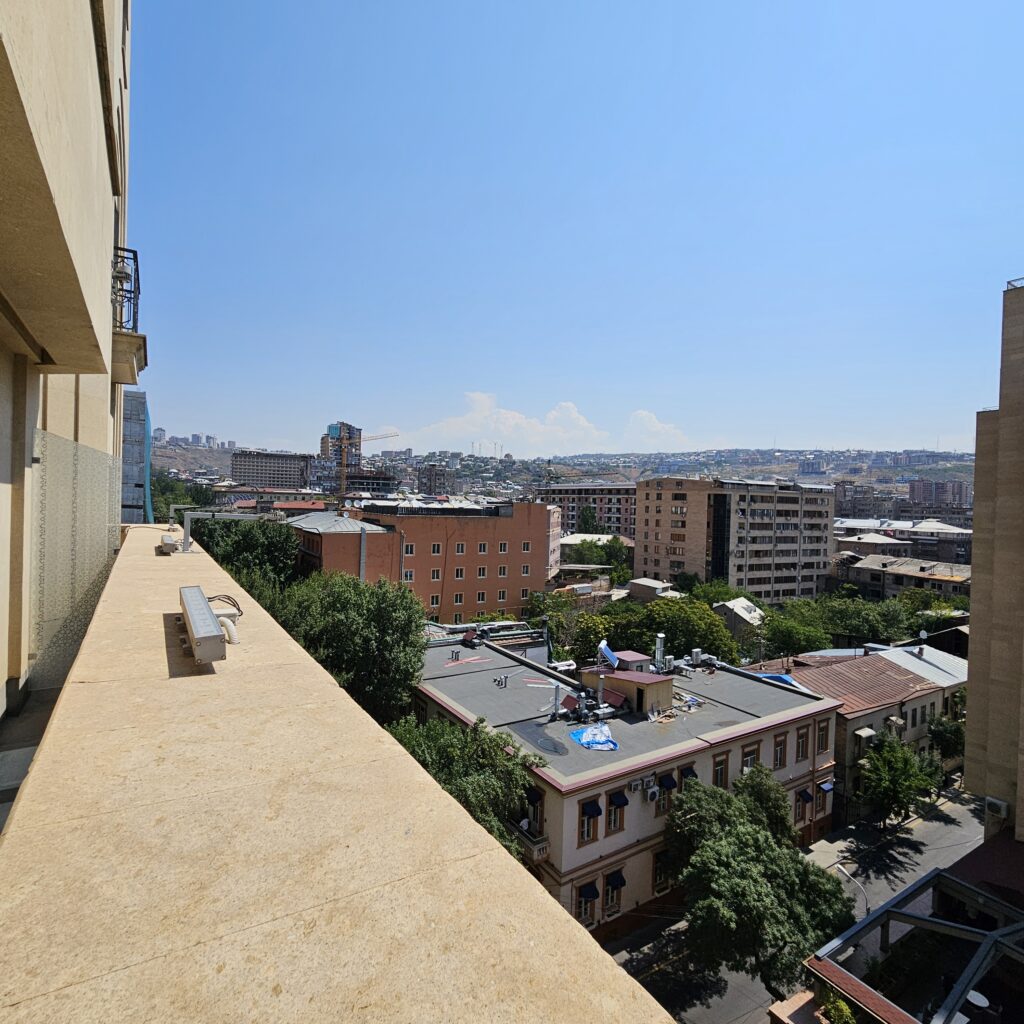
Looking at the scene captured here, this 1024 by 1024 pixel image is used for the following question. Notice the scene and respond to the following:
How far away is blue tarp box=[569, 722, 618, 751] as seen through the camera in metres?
14.8

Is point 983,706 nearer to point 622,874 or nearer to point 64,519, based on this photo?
point 622,874

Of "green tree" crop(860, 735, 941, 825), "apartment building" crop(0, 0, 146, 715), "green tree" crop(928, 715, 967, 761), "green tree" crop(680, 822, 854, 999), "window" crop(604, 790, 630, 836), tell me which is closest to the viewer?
"apartment building" crop(0, 0, 146, 715)

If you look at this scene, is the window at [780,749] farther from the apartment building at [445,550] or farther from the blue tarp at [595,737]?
the apartment building at [445,550]

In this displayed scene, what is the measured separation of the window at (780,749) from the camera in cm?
1739

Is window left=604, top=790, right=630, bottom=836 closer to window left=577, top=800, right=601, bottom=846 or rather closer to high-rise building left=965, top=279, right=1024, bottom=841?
window left=577, top=800, right=601, bottom=846

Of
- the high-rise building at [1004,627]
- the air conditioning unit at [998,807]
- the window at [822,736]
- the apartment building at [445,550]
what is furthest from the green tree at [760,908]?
the apartment building at [445,550]

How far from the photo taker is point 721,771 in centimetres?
1597

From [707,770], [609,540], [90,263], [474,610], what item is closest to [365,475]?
[609,540]

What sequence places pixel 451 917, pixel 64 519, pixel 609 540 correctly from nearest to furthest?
pixel 451 917, pixel 64 519, pixel 609 540

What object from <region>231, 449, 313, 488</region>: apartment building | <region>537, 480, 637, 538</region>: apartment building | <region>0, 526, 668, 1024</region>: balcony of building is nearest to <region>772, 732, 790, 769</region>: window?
<region>0, 526, 668, 1024</region>: balcony of building

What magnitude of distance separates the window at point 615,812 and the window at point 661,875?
5.81 feet

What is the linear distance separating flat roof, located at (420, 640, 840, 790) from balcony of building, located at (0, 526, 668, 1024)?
484 inches

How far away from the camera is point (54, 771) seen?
172 centimetres

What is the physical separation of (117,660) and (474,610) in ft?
126
